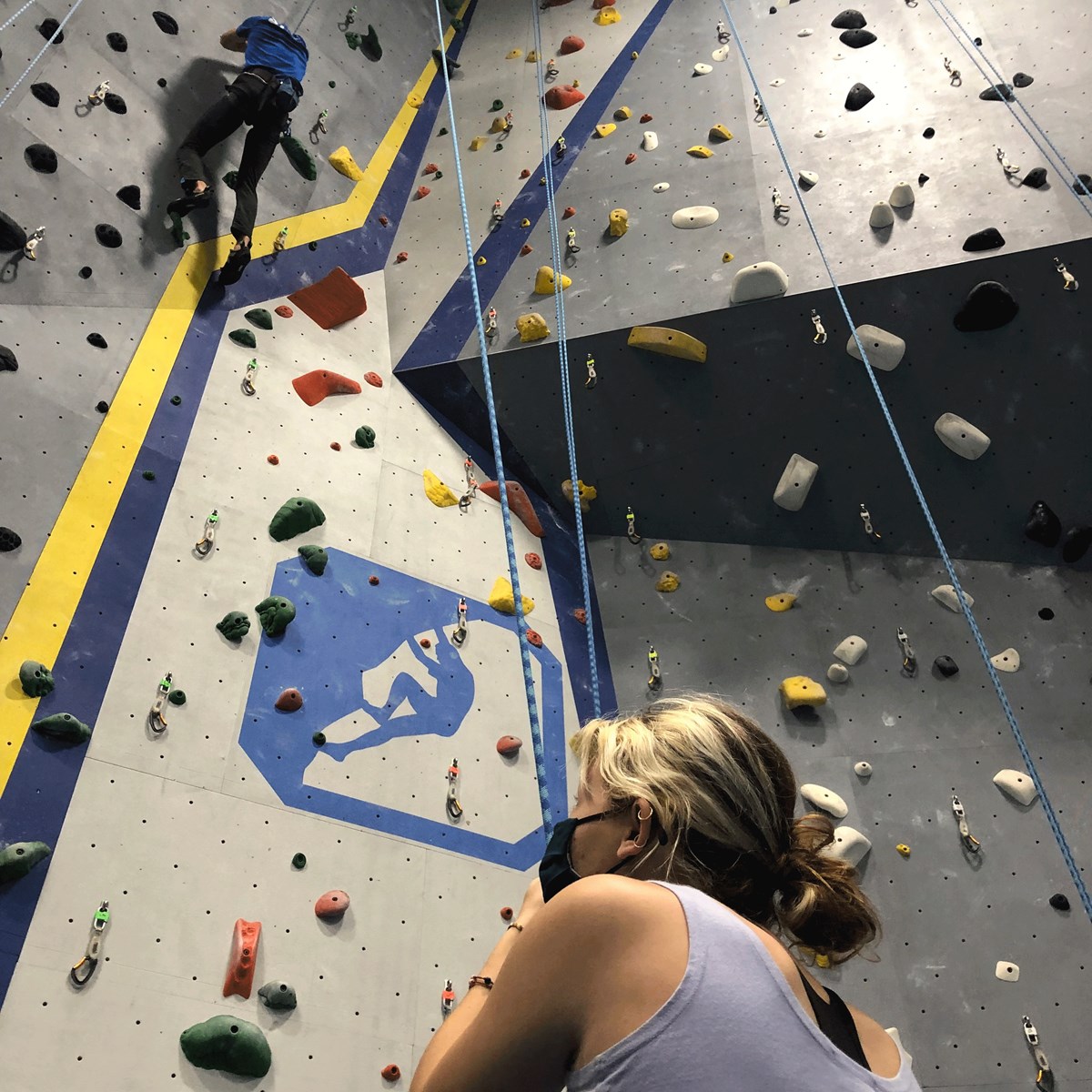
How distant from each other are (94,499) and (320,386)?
108 centimetres

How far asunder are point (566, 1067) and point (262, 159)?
3.54 metres

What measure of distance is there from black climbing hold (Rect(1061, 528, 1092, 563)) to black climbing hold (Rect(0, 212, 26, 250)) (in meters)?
3.57

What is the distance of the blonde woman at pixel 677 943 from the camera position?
2.15 feet

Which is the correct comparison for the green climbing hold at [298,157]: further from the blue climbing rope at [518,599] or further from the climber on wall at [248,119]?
the blue climbing rope at [518,599]

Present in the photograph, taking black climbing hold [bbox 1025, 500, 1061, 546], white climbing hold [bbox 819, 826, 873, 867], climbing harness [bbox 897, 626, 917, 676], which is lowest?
white climbing hold [bbox 819, 826, 873, 867]

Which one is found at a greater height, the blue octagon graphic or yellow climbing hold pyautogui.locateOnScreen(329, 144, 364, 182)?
yellow climbing hold pyautogui.locateOnScreen(329, 144, 364, 182)

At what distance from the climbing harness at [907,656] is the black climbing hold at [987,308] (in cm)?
115

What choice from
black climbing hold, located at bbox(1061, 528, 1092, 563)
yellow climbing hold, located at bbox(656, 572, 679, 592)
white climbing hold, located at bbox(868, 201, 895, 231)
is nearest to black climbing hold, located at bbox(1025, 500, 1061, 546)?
black climbing hold, located at bbox(1061, 528, 1092, 563)

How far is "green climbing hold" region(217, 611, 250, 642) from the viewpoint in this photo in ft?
8.87

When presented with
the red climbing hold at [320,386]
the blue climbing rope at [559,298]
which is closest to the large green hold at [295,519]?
the red climbing hold at [320,386]

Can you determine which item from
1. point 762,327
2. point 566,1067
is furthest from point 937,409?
point 566,1067

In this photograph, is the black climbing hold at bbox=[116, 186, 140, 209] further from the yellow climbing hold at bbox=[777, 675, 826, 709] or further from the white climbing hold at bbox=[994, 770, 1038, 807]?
the white climbing hold at bbox=[994, 770, 1038, 807]

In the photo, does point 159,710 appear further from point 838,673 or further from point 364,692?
point 838,673

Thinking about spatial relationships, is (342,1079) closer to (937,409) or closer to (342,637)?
(342,637)
